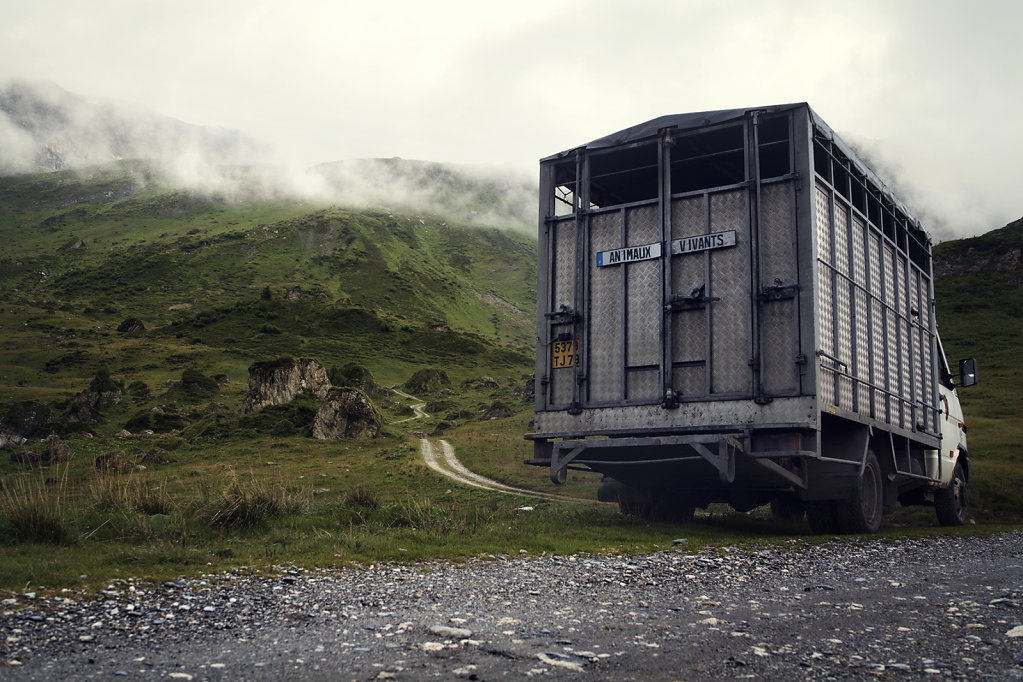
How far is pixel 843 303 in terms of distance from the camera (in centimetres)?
1475

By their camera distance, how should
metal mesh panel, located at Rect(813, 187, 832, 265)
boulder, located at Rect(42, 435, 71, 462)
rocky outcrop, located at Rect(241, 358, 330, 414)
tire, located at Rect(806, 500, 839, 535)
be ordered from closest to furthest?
metal mesh panel, located at Rect(813, 187, 832, 265)
tire, located at Rect(806, 500, 839, 535)
boulder, located at Rect(42, 435, 71, 462)
rocky outcrop, located at Rect(241, 358, 330, 414)

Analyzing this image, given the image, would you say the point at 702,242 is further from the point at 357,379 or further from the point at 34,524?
the point at 357,379

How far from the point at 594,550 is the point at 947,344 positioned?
57.9m

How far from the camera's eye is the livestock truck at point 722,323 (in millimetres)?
13523

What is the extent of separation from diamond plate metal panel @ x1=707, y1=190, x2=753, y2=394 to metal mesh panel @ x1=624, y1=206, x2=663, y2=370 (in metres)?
1.03

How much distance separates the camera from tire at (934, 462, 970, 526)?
1958 centimetres

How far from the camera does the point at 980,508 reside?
2214 cm

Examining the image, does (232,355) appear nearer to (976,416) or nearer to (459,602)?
(976,416)

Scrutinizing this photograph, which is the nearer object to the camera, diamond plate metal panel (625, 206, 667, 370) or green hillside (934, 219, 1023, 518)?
diamond plate metal panel (625, 206, 667, 370)

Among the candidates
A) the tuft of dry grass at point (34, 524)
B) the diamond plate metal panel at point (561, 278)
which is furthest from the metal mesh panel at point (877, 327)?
the tuft of dry grass at point (34, 524)

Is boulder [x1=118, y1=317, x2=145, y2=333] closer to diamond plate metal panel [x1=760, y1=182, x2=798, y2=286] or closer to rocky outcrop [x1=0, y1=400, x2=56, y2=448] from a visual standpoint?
rocky outcrop [x1=0, y1=400, x2=56, y2=448]

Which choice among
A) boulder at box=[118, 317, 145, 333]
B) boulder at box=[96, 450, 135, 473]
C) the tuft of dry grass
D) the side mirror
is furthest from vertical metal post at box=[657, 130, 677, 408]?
boulder at box=[118, 317, 145, 333]

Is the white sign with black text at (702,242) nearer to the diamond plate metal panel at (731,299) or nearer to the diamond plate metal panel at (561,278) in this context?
the diamond plate metal panel at (731,299)

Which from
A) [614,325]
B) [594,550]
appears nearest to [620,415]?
[614,325]
